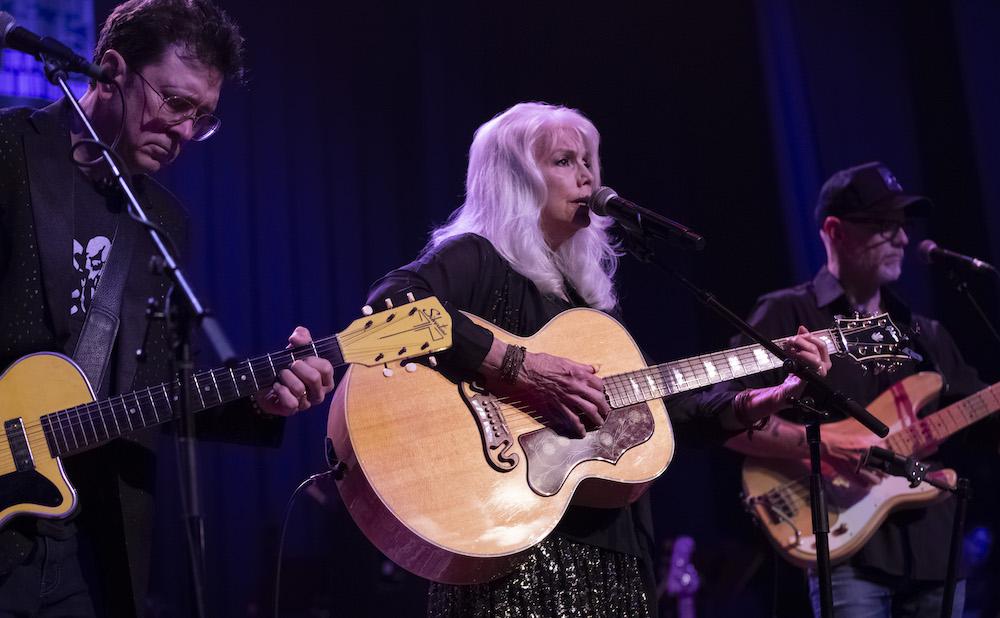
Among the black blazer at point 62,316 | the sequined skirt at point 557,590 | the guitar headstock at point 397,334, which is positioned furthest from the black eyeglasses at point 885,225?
the black blazer at point 62,316

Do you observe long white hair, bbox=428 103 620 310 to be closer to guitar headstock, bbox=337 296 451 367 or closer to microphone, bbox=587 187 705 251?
microphone, bbox=587 187 705 251

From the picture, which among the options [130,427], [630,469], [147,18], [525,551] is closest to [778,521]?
[630,469]

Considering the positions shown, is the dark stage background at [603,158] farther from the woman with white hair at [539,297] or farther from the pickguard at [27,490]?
the pickguard at [27,490]

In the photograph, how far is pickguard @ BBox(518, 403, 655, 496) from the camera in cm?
300

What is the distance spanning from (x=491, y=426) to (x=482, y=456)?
0.37ft

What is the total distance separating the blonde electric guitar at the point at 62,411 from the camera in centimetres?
240

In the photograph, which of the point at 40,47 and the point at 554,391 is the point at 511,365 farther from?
the point at 40,47

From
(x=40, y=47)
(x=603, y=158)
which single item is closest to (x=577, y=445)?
(x=40, y=47)

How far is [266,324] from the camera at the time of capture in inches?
262

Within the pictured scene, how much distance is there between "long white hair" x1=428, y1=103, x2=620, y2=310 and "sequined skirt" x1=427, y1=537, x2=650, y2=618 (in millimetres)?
950

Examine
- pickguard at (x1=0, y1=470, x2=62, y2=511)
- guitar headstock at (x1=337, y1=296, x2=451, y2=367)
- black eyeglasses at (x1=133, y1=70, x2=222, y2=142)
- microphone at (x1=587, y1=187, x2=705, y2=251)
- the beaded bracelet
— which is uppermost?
black eyeglasses at (x1=133, y1=70, x2=222, y2=142)

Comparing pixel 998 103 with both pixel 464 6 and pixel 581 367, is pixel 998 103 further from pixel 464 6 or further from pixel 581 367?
pixel 581 367

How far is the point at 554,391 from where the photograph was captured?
3.10 meters

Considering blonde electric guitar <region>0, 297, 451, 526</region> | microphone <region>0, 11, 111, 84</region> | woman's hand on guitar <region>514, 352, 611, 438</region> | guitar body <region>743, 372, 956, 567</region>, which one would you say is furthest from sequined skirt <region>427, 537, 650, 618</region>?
microphone <region>0, 11, 111, 84</region>
